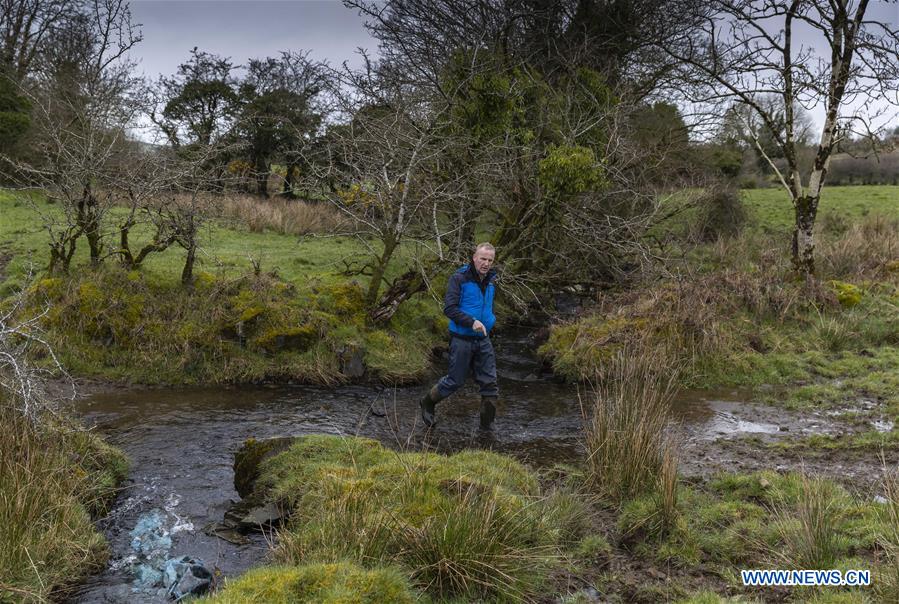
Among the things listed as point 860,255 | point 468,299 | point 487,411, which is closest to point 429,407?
point 487,411

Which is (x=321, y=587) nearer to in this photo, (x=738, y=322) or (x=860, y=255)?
(x=738, y=322)

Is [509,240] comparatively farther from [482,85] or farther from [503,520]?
[503,520]

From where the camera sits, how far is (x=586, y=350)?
1119 centimetres

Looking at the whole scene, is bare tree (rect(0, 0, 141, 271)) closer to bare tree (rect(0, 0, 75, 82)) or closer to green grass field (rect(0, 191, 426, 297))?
green grass field (rect(0, 191, 426, 297))

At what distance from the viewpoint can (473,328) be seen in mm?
7602

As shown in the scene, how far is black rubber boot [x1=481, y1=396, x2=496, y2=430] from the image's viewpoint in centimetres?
819

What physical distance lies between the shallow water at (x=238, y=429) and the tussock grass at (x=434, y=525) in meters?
0.48

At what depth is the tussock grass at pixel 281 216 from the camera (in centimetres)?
1828

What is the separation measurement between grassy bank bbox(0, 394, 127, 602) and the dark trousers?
4051 millimetres

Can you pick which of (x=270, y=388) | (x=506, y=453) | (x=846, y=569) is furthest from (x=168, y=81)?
(x=846, y=569)

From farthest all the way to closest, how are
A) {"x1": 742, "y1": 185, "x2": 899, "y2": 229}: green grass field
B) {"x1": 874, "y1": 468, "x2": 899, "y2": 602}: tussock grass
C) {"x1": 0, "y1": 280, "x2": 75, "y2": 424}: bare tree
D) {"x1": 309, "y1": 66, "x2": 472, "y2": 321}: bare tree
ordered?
1. {"x1": 742, "y1": 185, "x2": 899, "y2": 229}: green grass field
2. {"x1": 309, "y1": 66, "x2": 472, "y2": 321}: bare tree
3. {"x1": 0, "y1": 280, "x2": 75, "y2": 424}: bare tree
4. {"x1": 874, "y1": 468, "x2": 899, "y2": 602}: tussock grass

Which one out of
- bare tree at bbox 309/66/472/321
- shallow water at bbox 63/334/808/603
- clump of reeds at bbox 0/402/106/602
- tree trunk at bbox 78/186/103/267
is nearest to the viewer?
clump of reeds at bbox 0/402/106/602

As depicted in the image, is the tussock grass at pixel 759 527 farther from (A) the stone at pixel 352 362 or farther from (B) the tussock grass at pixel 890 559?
(A) the stone at pixel 352 362

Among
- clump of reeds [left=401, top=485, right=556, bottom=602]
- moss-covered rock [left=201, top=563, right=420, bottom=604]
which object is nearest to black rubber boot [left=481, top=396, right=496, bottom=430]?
clump of reeds [left=401, top=485, right=556, bottom=602]
